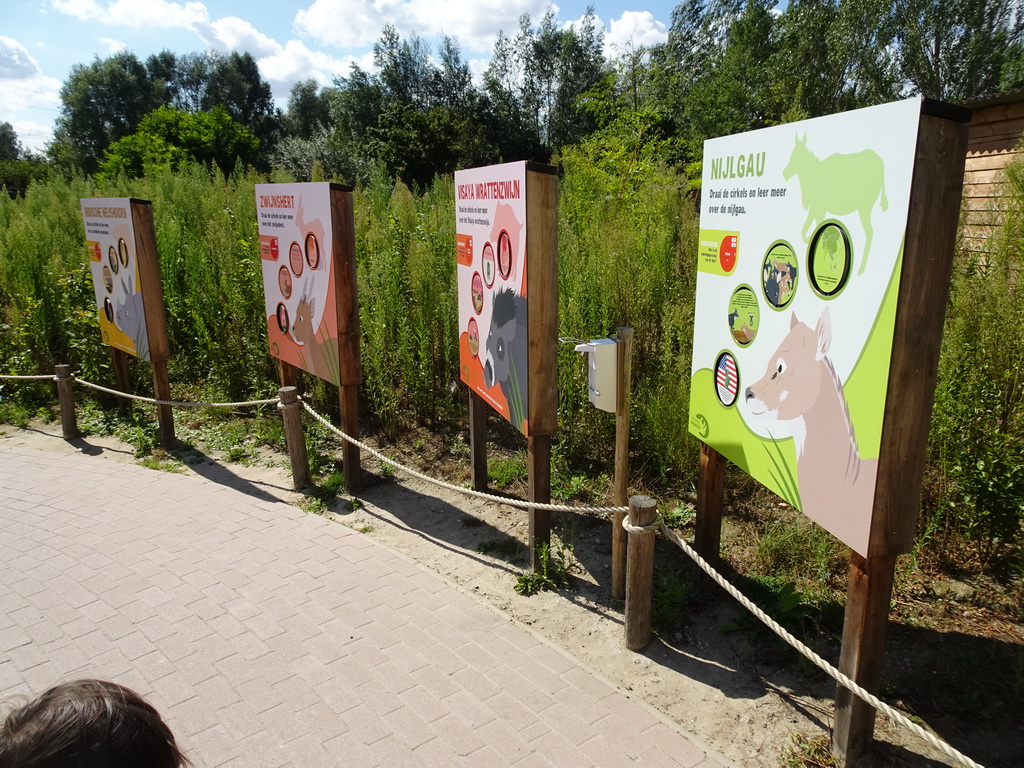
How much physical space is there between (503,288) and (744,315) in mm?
1555

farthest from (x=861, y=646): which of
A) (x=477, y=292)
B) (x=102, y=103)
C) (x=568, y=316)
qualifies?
(x=102, y=103)

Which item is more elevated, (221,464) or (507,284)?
(507,284)

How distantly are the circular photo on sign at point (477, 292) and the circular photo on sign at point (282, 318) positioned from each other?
2187 mm

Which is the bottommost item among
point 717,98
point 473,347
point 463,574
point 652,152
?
point 463,574

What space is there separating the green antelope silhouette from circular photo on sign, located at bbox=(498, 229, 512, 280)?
171 cm

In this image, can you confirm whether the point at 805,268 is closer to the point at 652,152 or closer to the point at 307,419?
the point at 307,419

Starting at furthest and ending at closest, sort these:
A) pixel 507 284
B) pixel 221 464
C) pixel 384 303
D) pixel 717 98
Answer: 1. pixel 717 98
2. pixel 384 303
3. pixel 221 464
4. pixel 507 284

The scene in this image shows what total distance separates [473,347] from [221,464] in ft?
10.4

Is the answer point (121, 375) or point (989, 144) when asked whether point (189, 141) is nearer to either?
point (121, 375)

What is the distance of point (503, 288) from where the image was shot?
4410 mm

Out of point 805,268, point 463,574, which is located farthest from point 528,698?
point 805,268

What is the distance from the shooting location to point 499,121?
37.7 meters

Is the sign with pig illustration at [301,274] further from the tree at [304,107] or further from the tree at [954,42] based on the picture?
the tree at [304,107]

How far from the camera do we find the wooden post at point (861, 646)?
2.70 meters
